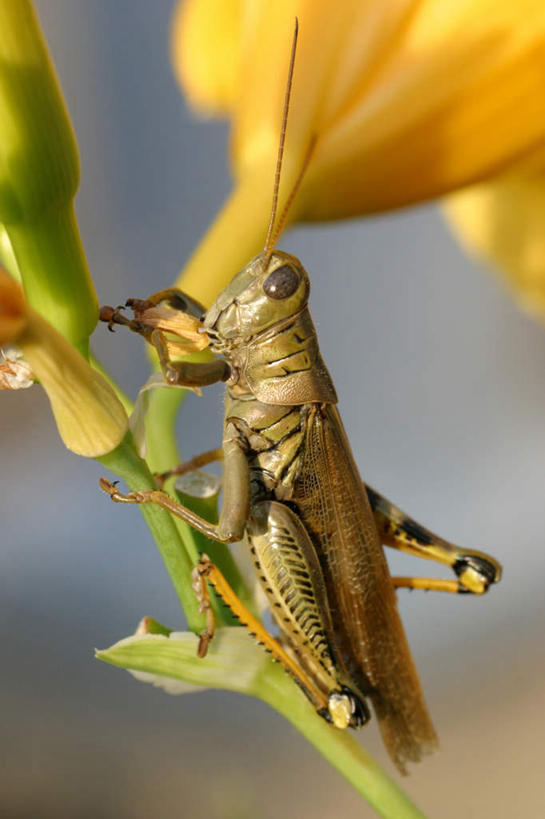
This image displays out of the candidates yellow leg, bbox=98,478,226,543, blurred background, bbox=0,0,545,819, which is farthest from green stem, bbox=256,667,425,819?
blurred background, bbox=0,0,545,819

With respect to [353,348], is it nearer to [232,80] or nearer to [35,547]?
[35,547]

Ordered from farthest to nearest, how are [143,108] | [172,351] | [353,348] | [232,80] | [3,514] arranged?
[353,348], [143,108], [3,514], [232,80], [172,351]

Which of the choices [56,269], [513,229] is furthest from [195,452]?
[56,269]

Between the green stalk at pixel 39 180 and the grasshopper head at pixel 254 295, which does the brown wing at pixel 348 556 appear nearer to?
the grasshopper head at pixel 254 295

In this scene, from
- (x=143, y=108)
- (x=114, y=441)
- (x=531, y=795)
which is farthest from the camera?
(x=143, y=108)

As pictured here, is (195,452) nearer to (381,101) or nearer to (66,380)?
(381,101)

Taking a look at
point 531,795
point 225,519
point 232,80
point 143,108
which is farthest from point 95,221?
point 531,795
